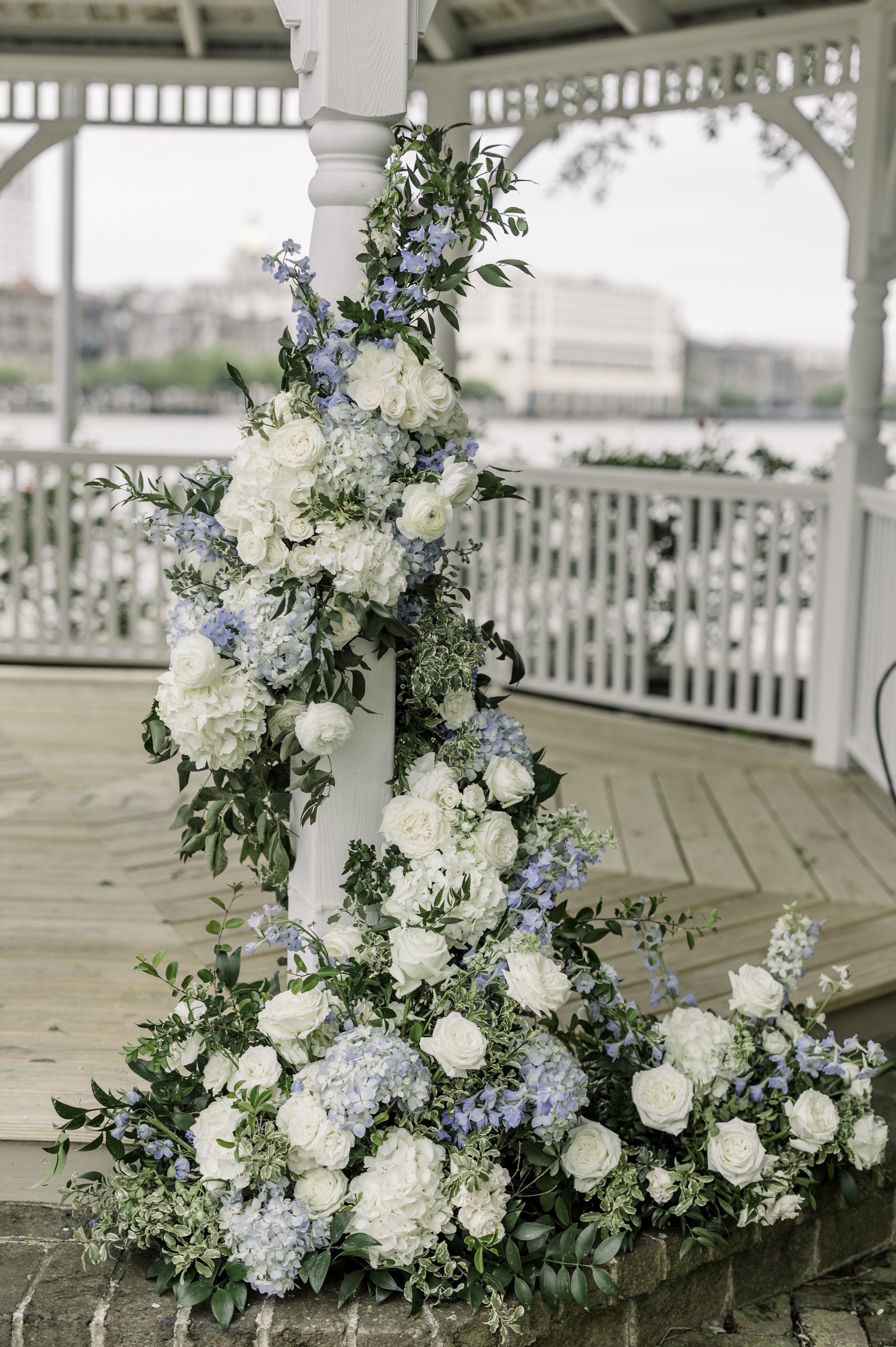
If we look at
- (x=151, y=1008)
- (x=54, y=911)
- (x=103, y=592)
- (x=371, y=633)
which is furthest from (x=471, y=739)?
(x=103, y=592)

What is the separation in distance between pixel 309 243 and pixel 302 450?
1.23 feet

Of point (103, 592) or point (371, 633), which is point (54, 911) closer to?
point (371, 633)

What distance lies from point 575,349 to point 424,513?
16.4m

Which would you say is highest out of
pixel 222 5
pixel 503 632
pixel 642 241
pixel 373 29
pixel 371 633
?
pixel 642 241

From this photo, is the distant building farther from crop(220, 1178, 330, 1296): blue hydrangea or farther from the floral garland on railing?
crop(220, 1178, 330, 1296): blue hydrangea

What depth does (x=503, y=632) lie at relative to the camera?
599cm

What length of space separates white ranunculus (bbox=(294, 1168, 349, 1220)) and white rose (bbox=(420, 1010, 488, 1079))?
22cm

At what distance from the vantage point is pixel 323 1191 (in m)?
1.93

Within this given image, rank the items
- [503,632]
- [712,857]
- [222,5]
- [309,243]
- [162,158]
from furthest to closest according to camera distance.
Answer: [162,158] → [503,632] → [222,5] → [712,857] → [309,243]

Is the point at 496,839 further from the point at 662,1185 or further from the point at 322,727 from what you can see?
the point at 662,1185

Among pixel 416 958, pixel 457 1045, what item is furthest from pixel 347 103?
pixel 457 1045

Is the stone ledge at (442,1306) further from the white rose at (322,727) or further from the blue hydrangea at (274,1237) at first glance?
the white rose at (322,727)

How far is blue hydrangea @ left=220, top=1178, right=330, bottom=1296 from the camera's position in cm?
187

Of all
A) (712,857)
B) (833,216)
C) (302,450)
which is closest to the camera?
(302,450)
